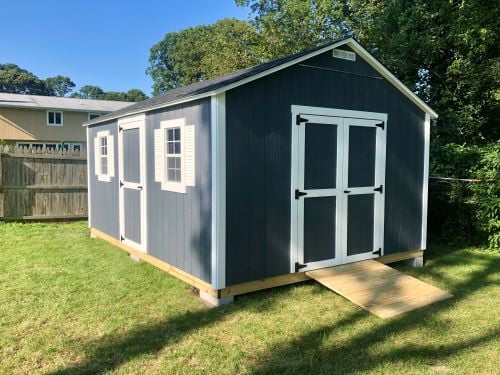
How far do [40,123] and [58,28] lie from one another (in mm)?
8213

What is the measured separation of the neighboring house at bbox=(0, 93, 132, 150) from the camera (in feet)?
75.9

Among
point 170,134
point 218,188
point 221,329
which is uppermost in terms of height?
point 170,134

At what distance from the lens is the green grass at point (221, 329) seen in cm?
320

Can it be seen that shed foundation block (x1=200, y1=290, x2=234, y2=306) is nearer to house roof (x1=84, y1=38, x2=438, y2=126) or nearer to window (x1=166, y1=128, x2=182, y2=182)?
window (x1=166, y1=128, x2=182, y2=182)

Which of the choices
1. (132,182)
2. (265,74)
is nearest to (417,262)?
(265,74)

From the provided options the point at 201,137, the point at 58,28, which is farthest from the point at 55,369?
the point at 58,28

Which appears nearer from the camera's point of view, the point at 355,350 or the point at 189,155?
the point at 355,350

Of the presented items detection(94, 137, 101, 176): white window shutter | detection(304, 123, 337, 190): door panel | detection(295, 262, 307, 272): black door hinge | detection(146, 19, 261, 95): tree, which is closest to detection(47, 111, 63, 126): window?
detection(146, 19, 261, 95): tree

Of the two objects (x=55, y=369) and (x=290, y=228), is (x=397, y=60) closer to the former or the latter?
(x=290, y=228)

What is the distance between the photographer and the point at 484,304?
14.9 feet

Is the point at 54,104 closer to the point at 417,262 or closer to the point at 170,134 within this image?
the point at 170,134

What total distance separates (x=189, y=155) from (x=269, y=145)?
37.6 inches

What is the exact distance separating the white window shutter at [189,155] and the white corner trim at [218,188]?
45cm

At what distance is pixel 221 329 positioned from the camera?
3.87 metres
